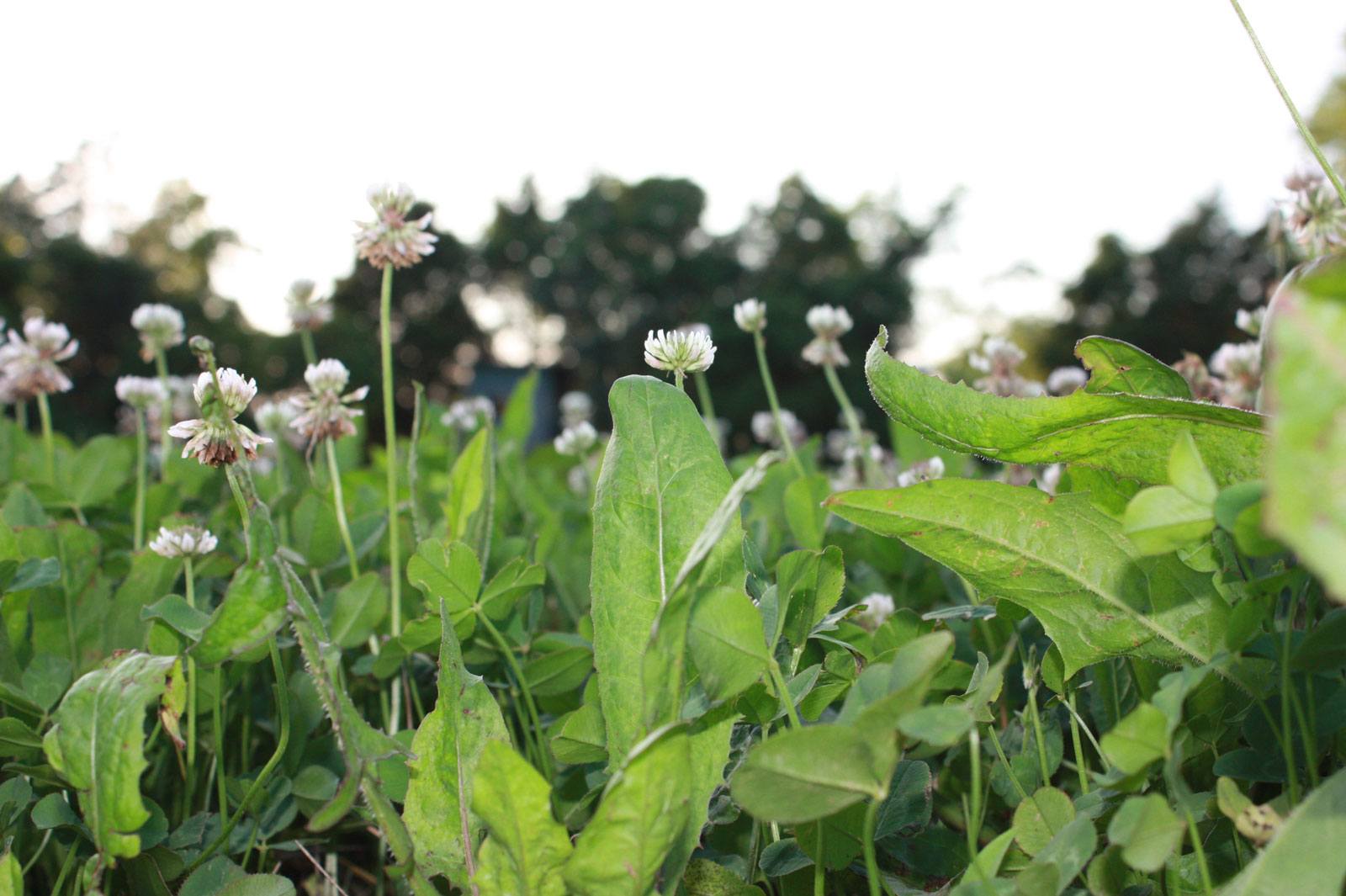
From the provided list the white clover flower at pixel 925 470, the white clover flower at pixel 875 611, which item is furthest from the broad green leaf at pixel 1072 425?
the white clover flower at pixel 925 470

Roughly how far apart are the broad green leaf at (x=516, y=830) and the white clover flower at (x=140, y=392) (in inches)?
53.7

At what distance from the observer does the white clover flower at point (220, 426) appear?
0.64 meters

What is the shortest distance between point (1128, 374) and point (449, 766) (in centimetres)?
58

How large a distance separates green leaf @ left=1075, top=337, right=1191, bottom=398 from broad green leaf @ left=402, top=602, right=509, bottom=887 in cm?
51

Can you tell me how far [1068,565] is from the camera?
0.63 metres

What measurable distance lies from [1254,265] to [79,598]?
102 feet

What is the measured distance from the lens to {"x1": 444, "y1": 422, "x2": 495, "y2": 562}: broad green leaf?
0.99 metres

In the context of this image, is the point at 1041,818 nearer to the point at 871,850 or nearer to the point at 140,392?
the point at 871,850

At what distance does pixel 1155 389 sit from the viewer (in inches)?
28.0

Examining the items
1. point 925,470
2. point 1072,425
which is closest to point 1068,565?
point 1072,425

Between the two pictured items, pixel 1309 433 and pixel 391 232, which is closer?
pixel 1309 433

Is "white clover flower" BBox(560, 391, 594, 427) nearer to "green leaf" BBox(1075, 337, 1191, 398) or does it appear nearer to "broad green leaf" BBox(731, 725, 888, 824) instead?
"green leaf" BBox(1075, 337, 1191, 398)

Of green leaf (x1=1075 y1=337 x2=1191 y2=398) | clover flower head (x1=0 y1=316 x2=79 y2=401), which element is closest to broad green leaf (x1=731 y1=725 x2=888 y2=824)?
green leaf (x1=1075 y1=337 x2=1191 y2=398)

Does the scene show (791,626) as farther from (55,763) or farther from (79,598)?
(79,598)
